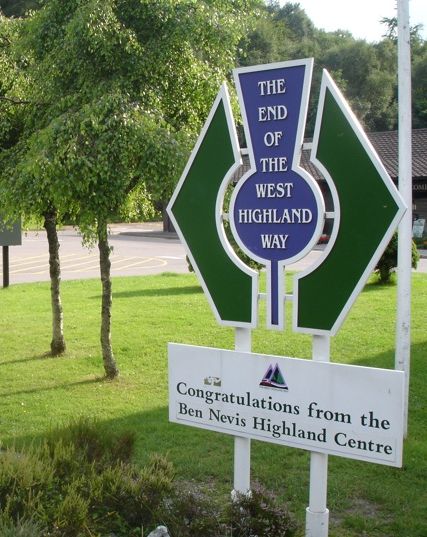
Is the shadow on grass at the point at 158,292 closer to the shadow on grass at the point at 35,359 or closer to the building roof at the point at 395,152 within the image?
the shadow on grass at the point at 35,359

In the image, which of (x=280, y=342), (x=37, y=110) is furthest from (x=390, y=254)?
(x=37, y=110)

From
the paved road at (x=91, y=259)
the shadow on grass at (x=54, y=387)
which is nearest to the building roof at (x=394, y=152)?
the paved road at (x=91, y=259)

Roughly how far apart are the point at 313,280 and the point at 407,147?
87.2 inches

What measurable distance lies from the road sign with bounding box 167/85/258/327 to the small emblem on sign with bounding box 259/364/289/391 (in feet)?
1.07

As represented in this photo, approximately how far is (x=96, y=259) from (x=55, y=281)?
A: 15.2 metres

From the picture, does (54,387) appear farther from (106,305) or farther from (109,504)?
(109,504)

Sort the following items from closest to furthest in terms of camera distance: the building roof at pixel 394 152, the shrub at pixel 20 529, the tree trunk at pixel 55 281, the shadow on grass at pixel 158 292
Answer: the shrub at pixel 20 529, the tree trunk at pixel 55 281, the shadow on grass at pixel 158 292, the building roof at pixel 394 152

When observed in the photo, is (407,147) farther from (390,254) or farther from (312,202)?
(390,254)

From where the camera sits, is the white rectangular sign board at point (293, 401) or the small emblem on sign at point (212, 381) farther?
the small emblem on sign at point (212, 381)

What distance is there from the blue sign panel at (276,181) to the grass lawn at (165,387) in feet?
6.18

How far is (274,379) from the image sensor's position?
4145 millimetres

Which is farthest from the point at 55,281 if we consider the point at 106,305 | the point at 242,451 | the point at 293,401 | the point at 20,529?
the point at 20,529

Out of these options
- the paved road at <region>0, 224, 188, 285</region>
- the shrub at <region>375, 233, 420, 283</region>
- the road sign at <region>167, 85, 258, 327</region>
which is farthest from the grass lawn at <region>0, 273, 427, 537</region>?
the paved road at <region>0, 224, 188, 285</region>

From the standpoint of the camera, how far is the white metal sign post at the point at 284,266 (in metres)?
3.83
